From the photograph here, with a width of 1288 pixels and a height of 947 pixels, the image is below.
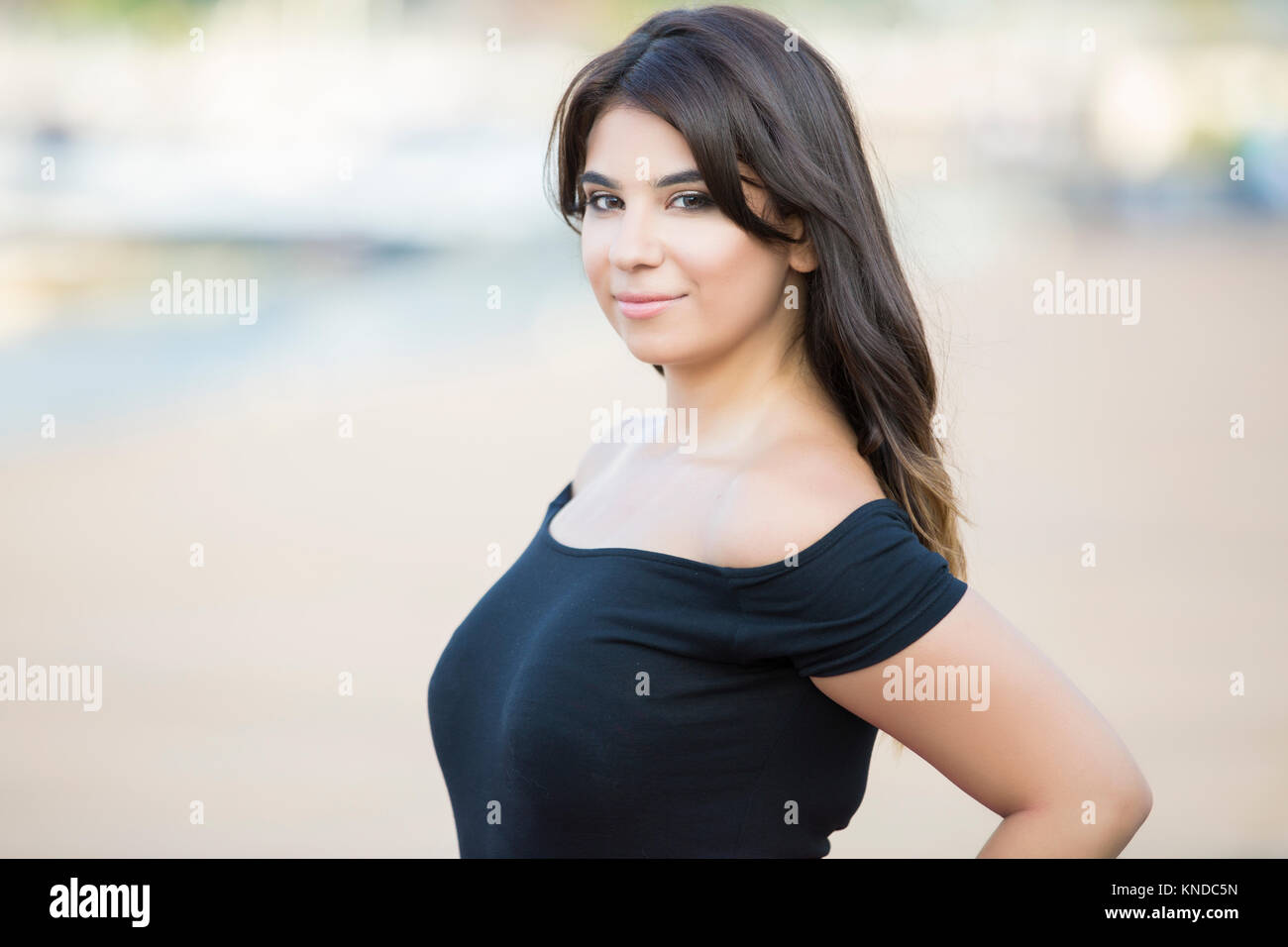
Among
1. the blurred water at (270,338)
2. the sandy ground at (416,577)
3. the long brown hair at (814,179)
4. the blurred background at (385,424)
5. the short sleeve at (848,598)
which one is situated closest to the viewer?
the short sleeve at (848,598)

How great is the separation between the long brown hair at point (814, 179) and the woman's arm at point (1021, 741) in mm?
256

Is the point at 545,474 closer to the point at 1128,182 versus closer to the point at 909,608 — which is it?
the point at 909,608

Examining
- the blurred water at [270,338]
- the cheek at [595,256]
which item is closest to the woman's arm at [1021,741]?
the cheek at [595,256]

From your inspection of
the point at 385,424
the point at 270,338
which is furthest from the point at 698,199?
the point at 270,338

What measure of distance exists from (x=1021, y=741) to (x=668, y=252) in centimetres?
68

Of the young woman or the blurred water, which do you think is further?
the blurred water

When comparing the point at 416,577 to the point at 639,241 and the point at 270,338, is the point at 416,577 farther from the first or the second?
the point at 270,338

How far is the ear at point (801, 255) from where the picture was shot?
1.72 meters

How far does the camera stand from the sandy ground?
437 centimetres

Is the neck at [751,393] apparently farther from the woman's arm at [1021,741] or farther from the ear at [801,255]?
the woman's arm at [1021,741]

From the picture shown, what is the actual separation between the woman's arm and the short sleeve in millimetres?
24

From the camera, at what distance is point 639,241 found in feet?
5.50

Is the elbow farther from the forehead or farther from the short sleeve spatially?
the forehead

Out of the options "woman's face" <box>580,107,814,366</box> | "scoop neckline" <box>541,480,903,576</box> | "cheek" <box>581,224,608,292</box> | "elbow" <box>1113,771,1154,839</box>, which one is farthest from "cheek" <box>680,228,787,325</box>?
"elbow" <box>1113,771,1154,839</box>
